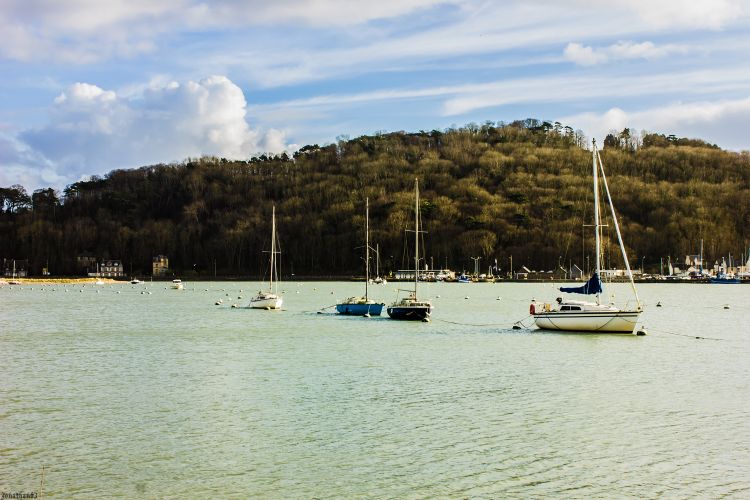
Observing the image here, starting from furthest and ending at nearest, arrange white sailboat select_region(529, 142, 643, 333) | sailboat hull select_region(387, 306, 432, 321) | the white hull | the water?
1. the white hull
2. sailboat hull select_region(387, 306, 432, 321)
3. white sailboat select_region(529, 142, 643, 333)
4. the water

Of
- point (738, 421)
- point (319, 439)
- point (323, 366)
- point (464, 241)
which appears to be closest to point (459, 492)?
point (319, 439)

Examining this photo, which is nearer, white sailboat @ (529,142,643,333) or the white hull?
white sailboat @ (529,142,643,333)

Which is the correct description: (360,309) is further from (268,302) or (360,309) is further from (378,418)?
(378,418)

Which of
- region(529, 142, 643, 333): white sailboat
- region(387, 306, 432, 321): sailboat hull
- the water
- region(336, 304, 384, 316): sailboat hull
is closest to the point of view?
the water

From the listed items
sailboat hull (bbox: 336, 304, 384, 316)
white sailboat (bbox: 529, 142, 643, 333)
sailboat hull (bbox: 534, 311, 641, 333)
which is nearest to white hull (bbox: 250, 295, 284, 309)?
sailboat hull (bbox: 336, 304, 384, 316)

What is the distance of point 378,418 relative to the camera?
21.6 metres

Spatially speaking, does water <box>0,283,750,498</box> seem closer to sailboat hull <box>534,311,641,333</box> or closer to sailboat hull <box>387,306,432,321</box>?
sailboat hull <box>534,311,641,333</box>

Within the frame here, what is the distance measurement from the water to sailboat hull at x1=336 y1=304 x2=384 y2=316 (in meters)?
16.4

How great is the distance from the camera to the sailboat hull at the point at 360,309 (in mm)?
59375

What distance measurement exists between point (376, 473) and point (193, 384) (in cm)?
1292

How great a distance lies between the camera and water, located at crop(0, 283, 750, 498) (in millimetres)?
15961

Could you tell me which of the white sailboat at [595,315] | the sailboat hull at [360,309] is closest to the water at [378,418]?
the white sailboat at [595,315]

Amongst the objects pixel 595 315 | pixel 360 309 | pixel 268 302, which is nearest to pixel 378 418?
pixel 595 315

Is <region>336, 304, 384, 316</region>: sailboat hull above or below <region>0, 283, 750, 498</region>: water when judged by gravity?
above
